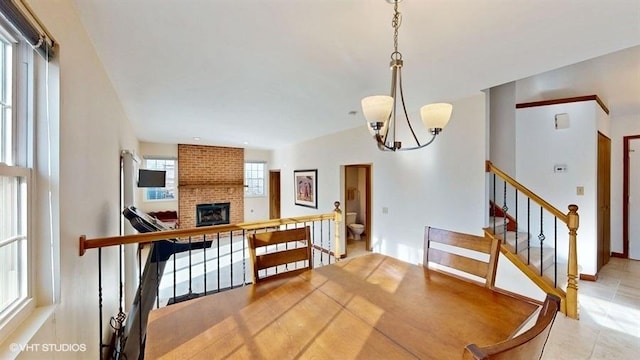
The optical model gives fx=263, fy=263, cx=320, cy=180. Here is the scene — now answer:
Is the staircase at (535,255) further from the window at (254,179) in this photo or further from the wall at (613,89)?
the window at (254,179)

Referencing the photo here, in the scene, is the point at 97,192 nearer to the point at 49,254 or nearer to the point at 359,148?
the point at 49,254

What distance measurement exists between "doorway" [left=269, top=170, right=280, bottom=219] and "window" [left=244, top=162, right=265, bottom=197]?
0.84 ft

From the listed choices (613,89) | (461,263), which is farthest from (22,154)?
(613,89)

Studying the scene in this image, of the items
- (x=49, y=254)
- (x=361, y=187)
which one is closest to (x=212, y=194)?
(x=361, y=187)

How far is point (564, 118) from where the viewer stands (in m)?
3.59

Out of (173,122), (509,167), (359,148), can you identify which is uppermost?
(173,122)

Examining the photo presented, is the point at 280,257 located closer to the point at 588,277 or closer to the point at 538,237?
the point at 538,237

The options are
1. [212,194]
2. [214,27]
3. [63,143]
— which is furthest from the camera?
[212,194]

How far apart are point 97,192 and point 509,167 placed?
17.1 feet

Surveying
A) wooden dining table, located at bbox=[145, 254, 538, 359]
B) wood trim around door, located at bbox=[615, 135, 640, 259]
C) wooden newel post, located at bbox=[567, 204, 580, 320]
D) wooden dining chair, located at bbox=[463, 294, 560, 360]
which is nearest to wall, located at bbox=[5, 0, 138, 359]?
wooden dining table, located at bbox=[145, 254, 538, 359]

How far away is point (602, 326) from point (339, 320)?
112 inches

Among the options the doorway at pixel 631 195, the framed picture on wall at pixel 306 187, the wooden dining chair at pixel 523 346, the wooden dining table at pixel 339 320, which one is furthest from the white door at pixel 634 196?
the wooden dining chair at pixel 523 346

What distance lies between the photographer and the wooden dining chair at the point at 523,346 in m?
0.57

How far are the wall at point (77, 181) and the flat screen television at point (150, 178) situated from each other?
96.6 inches
